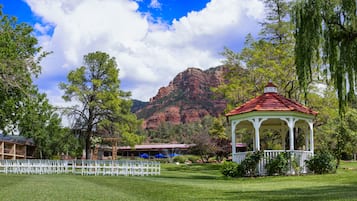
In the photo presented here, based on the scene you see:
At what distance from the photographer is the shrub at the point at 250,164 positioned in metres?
19.9

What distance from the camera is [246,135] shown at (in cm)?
3331

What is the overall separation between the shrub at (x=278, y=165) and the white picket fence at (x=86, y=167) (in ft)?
27.1

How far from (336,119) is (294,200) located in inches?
846

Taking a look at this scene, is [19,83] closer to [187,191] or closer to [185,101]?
[187,191]

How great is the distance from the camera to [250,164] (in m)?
19.9

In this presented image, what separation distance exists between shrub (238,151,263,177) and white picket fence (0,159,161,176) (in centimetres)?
716

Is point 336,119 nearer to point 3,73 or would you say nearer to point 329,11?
point 329,11

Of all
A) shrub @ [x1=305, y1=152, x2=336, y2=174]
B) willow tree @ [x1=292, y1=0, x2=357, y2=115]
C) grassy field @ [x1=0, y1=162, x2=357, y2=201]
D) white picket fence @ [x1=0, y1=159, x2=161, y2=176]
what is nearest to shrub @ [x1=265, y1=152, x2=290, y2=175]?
grassy field @ [x1=0, y1=162, x2=357, y2=201]

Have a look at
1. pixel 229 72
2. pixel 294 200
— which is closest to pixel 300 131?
pixel 229 72

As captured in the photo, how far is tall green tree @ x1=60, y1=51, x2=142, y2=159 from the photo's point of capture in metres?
36.9

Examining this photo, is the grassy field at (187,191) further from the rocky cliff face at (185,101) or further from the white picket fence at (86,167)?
the rocky cliff face at (185,101)

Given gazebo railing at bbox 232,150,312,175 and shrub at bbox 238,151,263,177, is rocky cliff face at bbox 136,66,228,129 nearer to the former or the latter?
gazebo railing at bbox 232,150,312,175

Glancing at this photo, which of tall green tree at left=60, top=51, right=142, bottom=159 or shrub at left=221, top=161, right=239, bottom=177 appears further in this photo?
tall green tree at left=60, top=51, right=142, bottom=159

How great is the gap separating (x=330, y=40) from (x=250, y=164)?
28.7 ft
